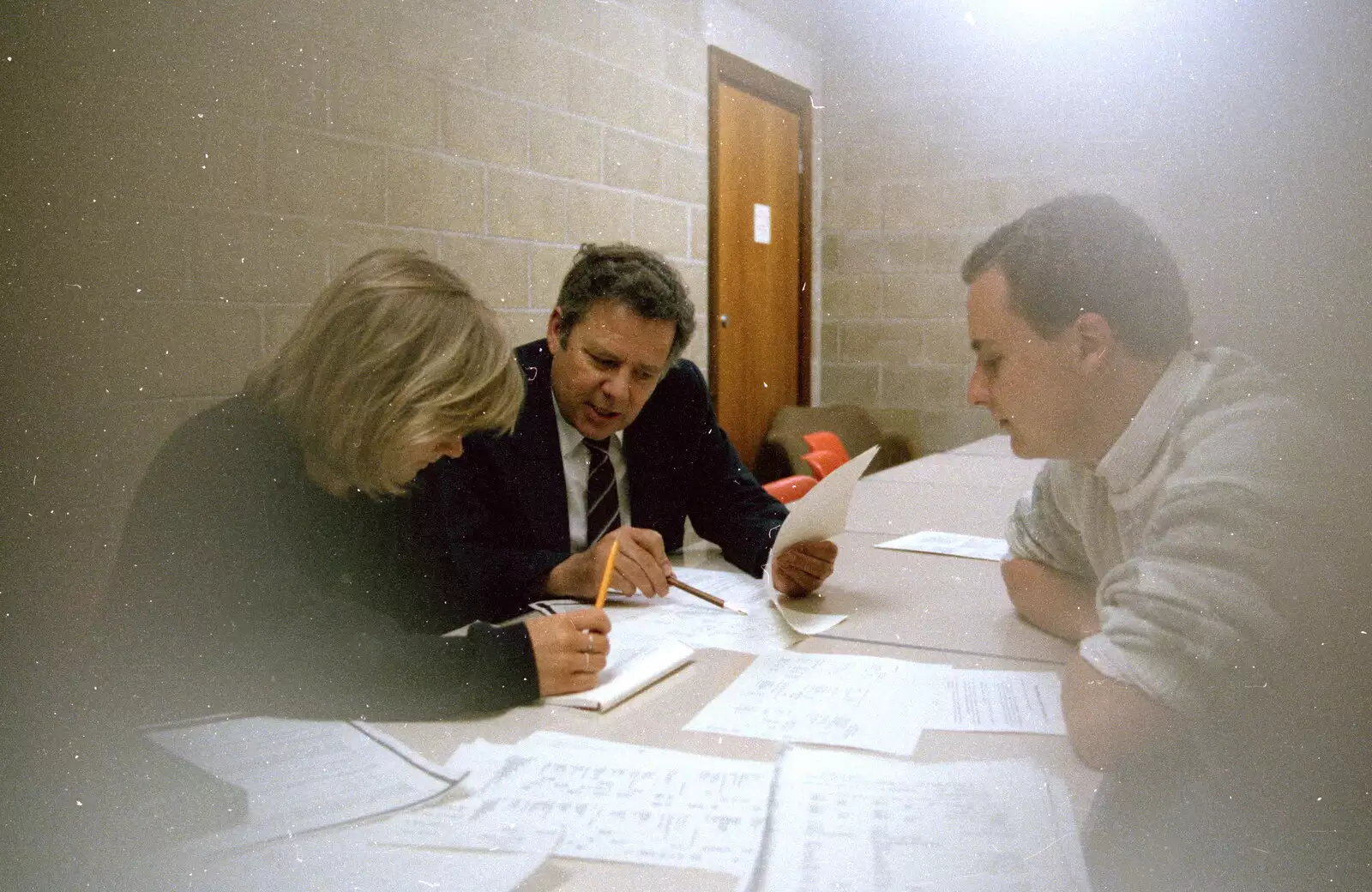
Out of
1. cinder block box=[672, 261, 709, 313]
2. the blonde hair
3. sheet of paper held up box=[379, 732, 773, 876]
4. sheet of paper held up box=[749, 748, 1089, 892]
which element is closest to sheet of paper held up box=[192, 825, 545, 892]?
sheet of paper held up box=[379, 732, 773, 876]

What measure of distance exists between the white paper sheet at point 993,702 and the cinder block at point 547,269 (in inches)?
24.4

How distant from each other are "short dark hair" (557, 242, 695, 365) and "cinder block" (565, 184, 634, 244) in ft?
0.05

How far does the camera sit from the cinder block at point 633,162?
105cm

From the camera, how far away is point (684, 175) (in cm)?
117

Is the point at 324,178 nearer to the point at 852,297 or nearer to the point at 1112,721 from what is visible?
the point at 852,297

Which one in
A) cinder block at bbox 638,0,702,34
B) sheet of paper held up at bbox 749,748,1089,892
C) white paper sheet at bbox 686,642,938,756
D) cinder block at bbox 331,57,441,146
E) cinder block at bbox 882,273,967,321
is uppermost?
cinder block at bbox 638,0,702,34

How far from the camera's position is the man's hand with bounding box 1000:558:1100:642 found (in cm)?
95

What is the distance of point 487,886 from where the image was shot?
1.68ft

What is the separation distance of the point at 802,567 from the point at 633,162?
578mm

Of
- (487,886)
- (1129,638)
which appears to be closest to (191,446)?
(487,886)

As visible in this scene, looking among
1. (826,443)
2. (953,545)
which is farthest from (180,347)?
(953,545)

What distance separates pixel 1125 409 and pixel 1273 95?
0.24 meters

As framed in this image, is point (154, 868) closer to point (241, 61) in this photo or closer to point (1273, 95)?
point (241, 61)

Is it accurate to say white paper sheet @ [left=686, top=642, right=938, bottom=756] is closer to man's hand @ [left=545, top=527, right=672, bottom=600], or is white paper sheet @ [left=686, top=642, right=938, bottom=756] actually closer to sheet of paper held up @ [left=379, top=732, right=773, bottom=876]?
sheet of paper held up @ [left=379, top=732, right=773, bottom=876]
